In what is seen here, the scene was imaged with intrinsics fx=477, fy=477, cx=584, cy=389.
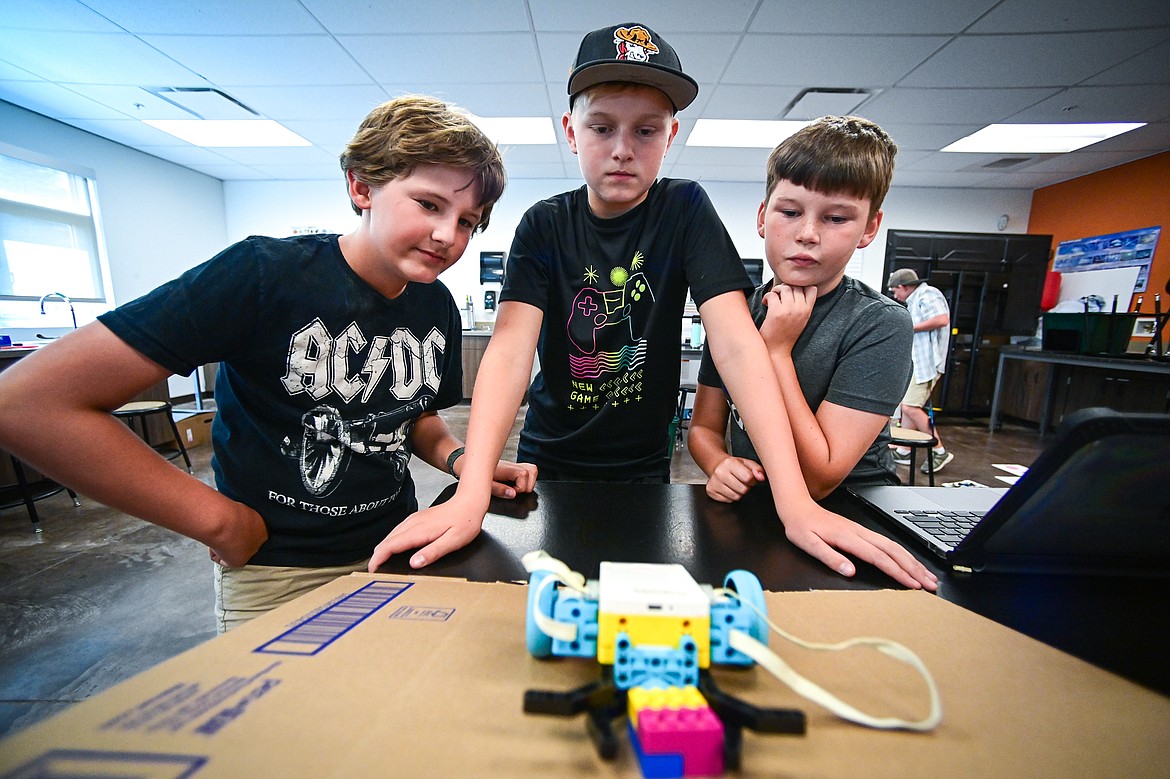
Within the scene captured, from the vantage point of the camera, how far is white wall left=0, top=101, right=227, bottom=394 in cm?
397

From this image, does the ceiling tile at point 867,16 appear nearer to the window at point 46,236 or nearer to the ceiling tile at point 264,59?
the ceiling tile at point 264,59

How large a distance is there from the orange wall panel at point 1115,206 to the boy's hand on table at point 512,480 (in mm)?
6476

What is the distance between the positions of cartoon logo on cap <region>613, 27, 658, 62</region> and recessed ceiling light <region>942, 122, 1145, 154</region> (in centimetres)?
465

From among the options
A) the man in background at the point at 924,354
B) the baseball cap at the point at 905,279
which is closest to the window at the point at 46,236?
the man in background at the point at 924,354

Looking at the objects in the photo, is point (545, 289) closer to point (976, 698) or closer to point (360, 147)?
point (360, 147)

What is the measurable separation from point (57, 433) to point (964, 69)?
4343mm

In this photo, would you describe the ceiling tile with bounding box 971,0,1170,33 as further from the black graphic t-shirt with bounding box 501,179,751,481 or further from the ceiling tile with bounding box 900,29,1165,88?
the black graphic t-shirt with bounding box 501,179,751,481

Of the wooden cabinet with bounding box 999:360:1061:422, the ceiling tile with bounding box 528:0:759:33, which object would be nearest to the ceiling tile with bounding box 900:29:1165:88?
the ceiling tile with bounding box 528:0:759:33

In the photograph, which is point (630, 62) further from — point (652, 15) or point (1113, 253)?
point (1113, 253)

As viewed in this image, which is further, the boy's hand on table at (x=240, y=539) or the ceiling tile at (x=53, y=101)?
the ceiling tile at (x=53, y=101)

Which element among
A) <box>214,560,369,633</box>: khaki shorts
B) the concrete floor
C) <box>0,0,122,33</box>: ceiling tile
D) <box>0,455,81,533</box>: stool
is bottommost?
the concrete floor

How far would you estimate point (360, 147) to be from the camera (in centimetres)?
81

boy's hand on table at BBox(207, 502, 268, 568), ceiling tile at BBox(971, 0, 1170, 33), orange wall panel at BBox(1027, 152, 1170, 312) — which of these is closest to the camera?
boy's hand on table at BBox(207, 502, 268, 568)

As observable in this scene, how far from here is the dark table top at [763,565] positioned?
0.42 metres
